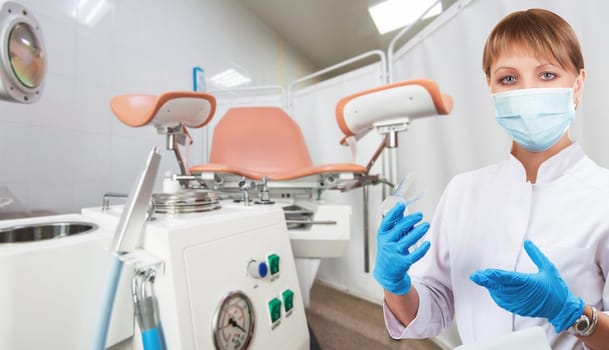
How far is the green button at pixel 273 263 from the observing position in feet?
2.15

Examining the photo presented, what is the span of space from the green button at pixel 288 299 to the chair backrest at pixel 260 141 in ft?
3.23

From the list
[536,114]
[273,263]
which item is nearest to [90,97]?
[273,263]

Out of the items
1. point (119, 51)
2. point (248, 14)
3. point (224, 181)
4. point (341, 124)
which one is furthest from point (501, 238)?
point (248, 14)

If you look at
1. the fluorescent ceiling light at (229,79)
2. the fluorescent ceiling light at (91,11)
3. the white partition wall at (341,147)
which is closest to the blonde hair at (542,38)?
the white partition wall at (341,147)

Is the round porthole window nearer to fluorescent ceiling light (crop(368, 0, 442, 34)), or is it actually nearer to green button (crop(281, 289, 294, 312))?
green button (crop(281, 289, 294, 312))

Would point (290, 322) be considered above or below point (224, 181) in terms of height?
below

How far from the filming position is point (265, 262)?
648 millimetres

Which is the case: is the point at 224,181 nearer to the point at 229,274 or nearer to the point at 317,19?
the point at 229,274

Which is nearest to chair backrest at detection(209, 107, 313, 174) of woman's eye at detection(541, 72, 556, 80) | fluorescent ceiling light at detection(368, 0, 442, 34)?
woman's eye at detection(541, 72, 556, 80)

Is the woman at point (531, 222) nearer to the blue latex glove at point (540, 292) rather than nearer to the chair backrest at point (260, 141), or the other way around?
the blue latex glove at point (540, 292)

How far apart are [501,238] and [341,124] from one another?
0.49 metres

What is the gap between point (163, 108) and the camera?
2.92ft

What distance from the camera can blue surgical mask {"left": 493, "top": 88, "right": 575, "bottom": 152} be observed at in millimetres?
257

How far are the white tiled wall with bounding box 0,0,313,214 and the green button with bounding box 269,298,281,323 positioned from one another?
1.17 m
